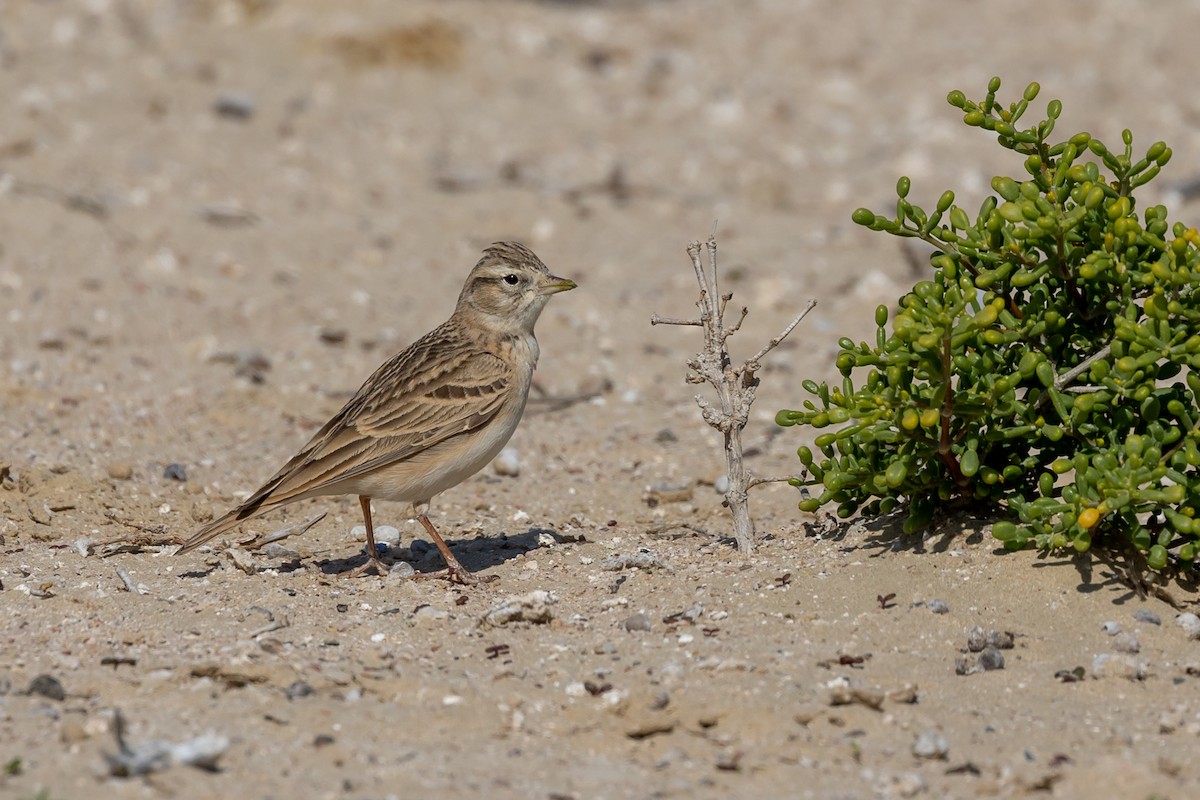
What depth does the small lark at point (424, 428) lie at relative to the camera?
750 cm

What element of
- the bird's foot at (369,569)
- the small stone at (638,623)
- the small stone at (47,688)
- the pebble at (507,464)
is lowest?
the small stone at (47,688)

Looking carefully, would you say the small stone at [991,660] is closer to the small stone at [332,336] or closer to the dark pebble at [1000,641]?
the dark pebble at [1000,641]

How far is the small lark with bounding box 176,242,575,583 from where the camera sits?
24.6 feet

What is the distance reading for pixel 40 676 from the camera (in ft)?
18.9

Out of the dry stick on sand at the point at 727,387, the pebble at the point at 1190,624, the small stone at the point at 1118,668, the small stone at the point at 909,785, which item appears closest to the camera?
the small stone at the point at 909,785

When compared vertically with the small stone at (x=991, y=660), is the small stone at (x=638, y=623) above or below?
below

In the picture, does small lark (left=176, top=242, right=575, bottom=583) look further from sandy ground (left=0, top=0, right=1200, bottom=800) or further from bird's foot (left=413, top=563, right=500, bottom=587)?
sandy ground (left=0, top=0, right=1200, bottom=800)

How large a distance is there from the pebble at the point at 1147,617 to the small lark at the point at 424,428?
9.83ft

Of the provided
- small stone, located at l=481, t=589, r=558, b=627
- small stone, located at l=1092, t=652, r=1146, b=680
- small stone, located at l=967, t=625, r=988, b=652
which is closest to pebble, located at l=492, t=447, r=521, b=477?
small stone, located at l=481, t=589, r=558, b=627

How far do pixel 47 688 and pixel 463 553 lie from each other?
2712 millimetres

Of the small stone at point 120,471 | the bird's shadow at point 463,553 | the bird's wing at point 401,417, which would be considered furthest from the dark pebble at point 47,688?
the small stone at point 120,471

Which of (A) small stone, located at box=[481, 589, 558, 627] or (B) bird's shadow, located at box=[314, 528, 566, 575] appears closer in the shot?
(A) small stone, located at box=[481, 589, 558, 627]

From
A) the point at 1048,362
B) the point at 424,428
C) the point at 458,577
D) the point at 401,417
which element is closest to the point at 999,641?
the point at 1048,362

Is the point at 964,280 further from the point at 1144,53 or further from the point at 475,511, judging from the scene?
the point at 1144,53
